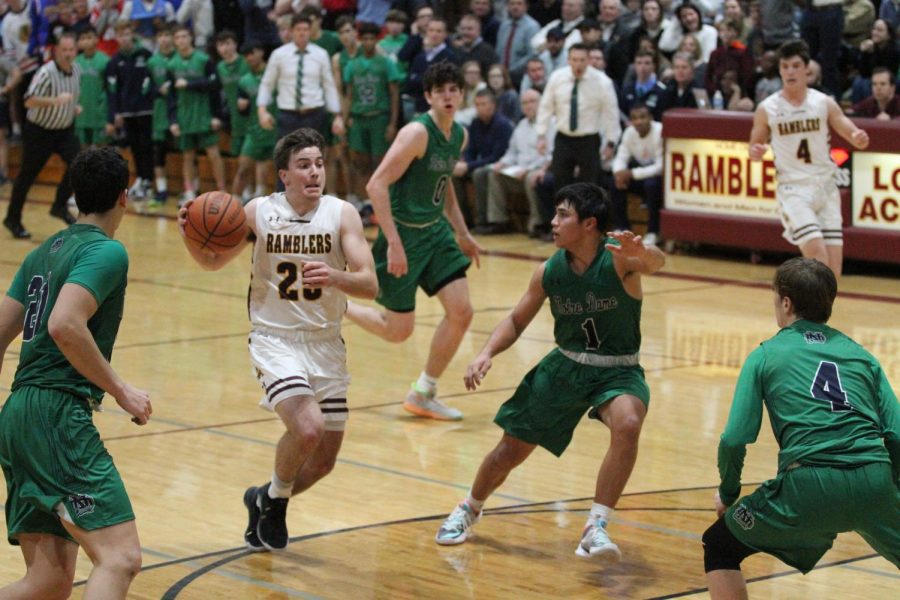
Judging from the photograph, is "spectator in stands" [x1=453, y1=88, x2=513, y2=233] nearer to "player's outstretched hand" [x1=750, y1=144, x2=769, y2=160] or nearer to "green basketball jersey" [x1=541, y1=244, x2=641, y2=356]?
"player's outstretched hand" [x1=750, y1=144, x2=769, y2=160]

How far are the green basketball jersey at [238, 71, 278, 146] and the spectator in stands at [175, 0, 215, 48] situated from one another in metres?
2.33

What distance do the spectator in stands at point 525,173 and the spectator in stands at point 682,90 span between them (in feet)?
→ 4.33

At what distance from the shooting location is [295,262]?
623cm

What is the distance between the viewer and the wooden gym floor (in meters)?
5.88

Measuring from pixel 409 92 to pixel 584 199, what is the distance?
11.8 m

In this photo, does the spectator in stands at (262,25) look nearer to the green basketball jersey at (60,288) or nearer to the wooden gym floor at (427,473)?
the wooden gym floor at (427,473)

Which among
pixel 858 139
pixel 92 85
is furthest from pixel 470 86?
pixel 858 139

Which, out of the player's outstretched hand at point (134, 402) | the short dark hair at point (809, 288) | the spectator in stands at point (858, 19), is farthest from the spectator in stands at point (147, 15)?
the short dark hair at point (809, 288)

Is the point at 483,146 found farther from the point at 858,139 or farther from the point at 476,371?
the point at 476,371

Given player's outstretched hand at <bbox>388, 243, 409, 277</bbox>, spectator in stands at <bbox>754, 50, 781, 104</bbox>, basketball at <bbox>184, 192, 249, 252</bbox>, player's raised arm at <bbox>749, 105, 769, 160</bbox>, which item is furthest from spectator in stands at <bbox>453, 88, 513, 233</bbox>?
basketball at <bbox>184, 192, 249, 252</bbox>

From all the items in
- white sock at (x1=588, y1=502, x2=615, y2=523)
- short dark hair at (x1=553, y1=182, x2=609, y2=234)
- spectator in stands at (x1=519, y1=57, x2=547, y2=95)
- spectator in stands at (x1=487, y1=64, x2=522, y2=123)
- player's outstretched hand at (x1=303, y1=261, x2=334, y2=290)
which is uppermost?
short dark hair at (x1=553, y1=182, x2=609, y2=234)

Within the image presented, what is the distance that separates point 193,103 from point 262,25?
6.18 ft

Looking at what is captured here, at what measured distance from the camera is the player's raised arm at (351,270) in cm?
574

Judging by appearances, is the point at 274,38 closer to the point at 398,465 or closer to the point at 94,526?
the point at 398,465
